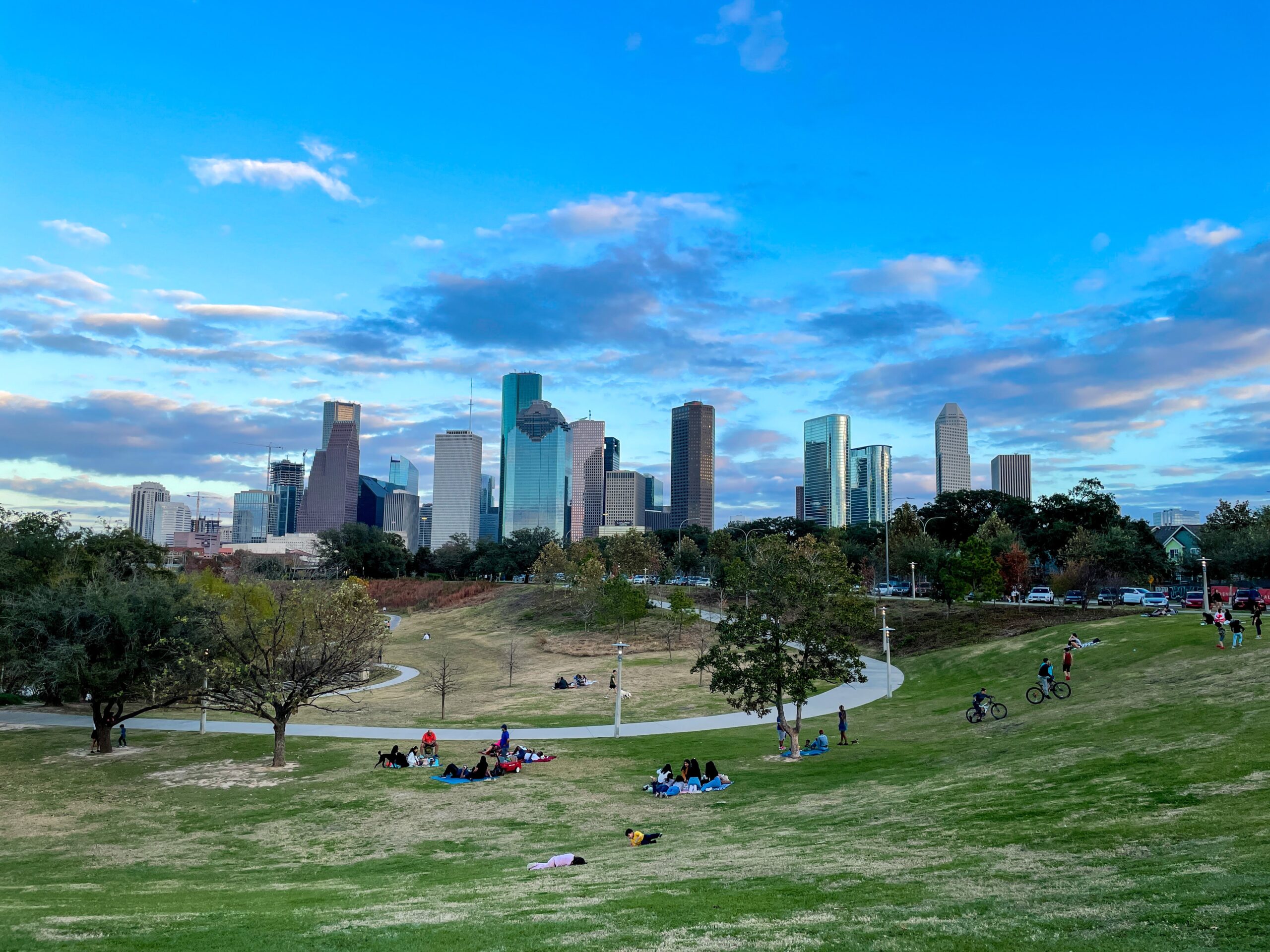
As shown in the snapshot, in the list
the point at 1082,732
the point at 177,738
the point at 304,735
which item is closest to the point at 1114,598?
the point at 1082,732

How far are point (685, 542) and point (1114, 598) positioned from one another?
71165 mm

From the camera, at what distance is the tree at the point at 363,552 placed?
511 feet

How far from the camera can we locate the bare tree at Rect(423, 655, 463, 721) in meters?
45.5

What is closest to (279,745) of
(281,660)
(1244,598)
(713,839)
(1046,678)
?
(281,660)

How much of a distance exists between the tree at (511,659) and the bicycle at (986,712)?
3287 cm

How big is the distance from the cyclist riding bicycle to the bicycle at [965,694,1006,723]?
2.22 m

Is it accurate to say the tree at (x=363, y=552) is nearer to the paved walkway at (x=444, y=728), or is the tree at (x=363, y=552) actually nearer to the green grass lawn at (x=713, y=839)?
the paved walkway at (x=444, y=728)

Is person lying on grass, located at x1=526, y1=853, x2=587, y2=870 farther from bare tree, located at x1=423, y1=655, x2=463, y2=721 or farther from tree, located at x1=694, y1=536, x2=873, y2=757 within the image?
bare tree, located at x1=423, y1=655, x2=463, y2=721

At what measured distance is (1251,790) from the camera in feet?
51.6

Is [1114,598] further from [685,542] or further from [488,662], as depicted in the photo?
[685,542]

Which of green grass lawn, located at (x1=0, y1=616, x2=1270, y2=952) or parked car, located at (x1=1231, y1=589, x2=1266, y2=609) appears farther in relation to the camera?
parked car, located at (x1=1231, y1=589, x2=1266, y2=609)

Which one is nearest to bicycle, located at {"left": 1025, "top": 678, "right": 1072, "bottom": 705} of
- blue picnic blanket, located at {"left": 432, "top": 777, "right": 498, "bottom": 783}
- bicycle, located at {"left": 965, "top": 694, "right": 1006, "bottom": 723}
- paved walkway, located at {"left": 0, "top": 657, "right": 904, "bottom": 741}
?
bicycle, located at {"left": 965, "top": 694, "right": 1006, "bottom": 723}

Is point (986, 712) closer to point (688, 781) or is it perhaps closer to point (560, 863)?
point (688, 781)

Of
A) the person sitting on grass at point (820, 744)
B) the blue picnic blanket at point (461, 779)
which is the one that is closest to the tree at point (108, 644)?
the blue picnic blanket at point (461, 779)
